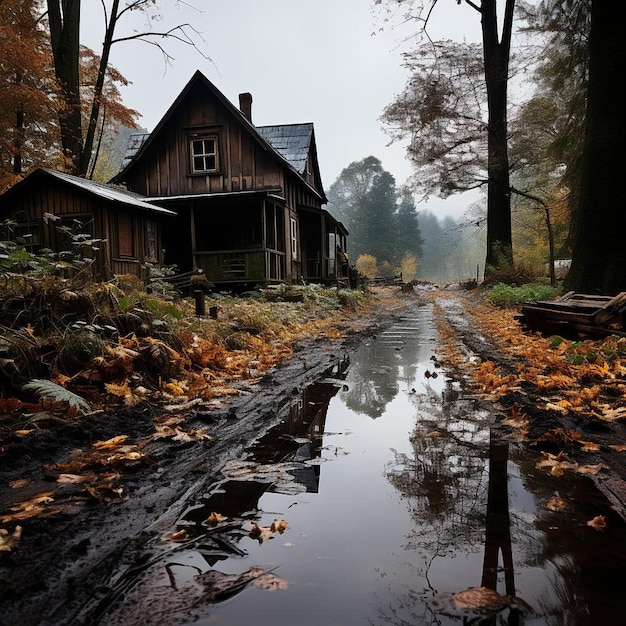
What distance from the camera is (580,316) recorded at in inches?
244

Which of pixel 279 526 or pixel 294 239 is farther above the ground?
pixel 294 239

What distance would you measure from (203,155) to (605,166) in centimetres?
1423

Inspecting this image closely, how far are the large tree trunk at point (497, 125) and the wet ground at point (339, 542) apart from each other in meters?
18.8

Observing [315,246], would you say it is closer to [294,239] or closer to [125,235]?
[294,239]

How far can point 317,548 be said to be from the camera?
70.6 inches

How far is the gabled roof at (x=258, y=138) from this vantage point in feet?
56.3

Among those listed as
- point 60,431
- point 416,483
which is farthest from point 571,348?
point 60,431

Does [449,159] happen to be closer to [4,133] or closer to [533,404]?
[4,133]

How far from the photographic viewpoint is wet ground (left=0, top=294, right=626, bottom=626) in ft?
4.67

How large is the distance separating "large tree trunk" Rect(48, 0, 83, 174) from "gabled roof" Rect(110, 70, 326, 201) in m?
2.21

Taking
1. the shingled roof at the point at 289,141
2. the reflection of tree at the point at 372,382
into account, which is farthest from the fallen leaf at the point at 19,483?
the shingled roof at the point at 289,141

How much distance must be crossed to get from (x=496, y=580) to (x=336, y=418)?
2125mm

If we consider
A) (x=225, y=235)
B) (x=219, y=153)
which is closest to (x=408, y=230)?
(x=225, y=235)

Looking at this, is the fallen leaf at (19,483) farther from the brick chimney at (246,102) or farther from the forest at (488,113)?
the brick chimney at (246,102)
